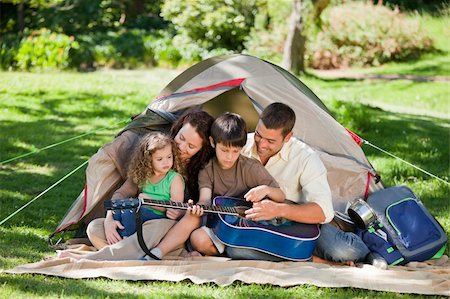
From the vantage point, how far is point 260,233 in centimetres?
414

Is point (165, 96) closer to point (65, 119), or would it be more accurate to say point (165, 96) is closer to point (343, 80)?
point (65, 119)

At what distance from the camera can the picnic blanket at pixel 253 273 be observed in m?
3.84

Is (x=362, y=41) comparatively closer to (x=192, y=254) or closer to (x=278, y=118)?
(x=278, y=118)

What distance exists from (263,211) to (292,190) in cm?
44

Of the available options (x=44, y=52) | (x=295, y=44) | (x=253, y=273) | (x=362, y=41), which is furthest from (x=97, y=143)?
(x=362, y=41)

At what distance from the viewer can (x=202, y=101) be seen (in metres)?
4.98

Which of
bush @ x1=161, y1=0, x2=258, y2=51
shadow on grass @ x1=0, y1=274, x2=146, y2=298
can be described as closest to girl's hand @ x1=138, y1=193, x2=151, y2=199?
shadow on grass @ x1=0, y1=274, x2=146, y2=298

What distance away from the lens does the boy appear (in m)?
4.21

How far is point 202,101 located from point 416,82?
905 centimetres

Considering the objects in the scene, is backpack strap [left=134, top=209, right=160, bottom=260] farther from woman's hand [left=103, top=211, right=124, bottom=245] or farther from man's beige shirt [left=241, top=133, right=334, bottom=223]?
man's beige shirt [left=241, top=133, right=334, bottom=223]

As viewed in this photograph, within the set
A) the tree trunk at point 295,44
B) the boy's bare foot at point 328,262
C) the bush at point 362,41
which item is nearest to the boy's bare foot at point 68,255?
the boy's bare foot at point 328,262

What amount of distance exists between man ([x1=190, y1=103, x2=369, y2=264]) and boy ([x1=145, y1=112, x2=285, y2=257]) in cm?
7

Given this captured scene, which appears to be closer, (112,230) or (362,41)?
(112,230)

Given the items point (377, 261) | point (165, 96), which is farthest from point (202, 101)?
point (377, 261)
